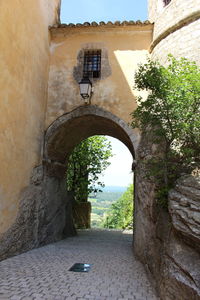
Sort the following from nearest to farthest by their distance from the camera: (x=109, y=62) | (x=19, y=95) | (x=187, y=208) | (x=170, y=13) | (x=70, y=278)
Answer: (x=187, y=208) < (x=70, y=278) < (x=19, y=95) < (x=170, y=13) < (x=109, y=62)

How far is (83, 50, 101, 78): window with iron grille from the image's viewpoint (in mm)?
7749

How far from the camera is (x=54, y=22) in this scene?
8.44 meters

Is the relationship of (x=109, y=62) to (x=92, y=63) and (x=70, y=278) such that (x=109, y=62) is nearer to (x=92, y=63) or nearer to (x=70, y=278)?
(x=92, y=63)

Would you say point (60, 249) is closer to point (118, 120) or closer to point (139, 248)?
point (139, 248)

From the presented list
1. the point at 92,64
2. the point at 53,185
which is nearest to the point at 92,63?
the point at 92,64

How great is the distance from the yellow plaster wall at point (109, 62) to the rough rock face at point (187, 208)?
12.3 feet

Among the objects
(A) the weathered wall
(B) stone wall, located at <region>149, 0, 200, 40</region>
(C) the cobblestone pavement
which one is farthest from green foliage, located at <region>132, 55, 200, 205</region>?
(B) stone wall, located at <region>149, 0, 200, 40</region>

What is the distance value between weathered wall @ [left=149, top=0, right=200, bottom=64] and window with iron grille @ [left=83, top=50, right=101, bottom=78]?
1803 mm

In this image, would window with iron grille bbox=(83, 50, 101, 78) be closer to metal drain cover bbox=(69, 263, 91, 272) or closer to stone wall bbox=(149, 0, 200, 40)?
stone wall bbox=(149, 0, 200, 40)

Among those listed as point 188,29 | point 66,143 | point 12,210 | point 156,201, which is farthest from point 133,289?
point 188,29

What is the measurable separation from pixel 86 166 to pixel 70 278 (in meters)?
9.61

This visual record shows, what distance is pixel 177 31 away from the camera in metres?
6.57

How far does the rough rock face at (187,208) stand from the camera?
118 inches

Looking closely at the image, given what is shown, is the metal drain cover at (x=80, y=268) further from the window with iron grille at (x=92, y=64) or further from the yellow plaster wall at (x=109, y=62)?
the window with iron grille at (x=92, y=64)
